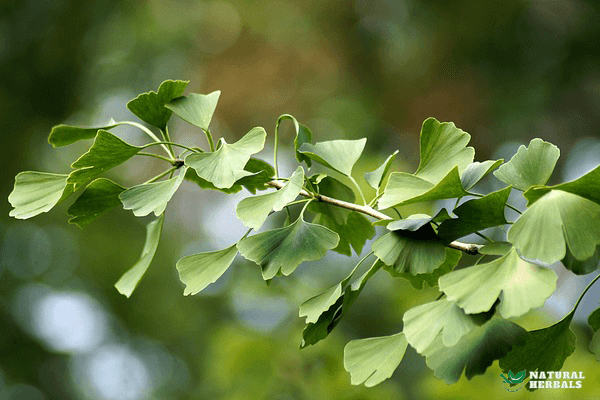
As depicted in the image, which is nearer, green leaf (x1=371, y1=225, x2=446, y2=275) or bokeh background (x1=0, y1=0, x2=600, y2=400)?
green leaf (x1=371, y1=225, x2=446, y2=275)

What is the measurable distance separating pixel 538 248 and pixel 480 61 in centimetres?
315

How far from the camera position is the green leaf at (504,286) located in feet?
1.15

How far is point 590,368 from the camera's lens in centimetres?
112

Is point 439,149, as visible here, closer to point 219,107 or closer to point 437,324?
point 437,324

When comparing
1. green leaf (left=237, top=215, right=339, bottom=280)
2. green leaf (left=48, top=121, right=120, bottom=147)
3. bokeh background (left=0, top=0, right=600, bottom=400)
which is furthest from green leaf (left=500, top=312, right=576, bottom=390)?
bokeh background (left=0, top=0, right=600, bottom=400)

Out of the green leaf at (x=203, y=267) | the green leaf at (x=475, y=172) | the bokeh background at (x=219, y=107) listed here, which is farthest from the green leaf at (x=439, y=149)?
the bokeh background at (x=219, y=107)

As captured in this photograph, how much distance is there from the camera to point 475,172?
0.45 metres

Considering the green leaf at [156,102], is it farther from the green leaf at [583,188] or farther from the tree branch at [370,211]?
the green leaf at [583,188]

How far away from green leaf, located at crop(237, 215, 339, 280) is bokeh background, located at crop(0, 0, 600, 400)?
234cm

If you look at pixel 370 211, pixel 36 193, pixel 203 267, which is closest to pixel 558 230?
pixel 370 211

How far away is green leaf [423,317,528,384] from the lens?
1.34 feet

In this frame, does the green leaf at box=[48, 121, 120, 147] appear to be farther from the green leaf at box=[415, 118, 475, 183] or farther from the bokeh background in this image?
→ the bokeh background

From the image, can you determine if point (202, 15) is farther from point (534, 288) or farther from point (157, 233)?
point (534, 288)

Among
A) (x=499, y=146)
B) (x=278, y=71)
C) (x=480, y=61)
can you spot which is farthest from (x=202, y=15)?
(x=499, y=146)
